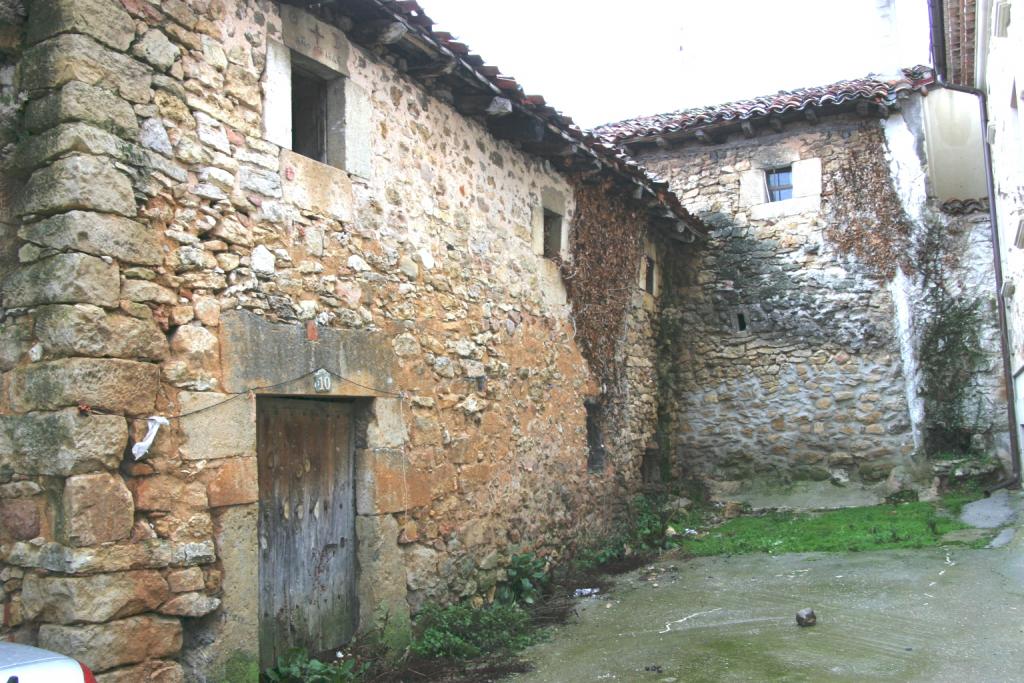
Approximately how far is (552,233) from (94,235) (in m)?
5.33

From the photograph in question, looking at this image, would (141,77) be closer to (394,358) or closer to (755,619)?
(394,358)

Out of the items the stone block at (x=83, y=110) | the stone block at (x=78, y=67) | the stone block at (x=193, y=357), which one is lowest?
the stone block at (x=193, y=357)

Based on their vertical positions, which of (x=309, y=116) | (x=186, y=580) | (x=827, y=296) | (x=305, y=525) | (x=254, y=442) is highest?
(x=309, y=116)

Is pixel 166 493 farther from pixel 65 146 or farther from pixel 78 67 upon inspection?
pixel 78 67

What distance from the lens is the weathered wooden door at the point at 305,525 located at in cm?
505

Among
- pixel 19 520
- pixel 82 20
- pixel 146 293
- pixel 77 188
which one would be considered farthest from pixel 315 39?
pixel 19 520

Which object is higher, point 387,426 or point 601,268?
point 601,268

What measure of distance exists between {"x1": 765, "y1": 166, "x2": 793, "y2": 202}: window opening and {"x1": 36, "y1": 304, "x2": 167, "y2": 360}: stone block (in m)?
9.35

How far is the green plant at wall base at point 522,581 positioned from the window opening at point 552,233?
3070 millimetres

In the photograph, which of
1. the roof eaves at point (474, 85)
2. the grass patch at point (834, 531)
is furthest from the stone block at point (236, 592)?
the grass patch at point (834, 531)

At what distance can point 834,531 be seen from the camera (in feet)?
29.9

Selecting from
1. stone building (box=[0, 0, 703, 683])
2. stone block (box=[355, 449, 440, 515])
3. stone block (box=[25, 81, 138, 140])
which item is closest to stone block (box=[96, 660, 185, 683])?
stone building (box=[0, 0, 703, 683])

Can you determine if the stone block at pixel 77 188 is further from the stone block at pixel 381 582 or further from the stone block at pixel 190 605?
the stone block at pixel 381 582

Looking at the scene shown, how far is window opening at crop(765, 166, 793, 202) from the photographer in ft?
37.7
